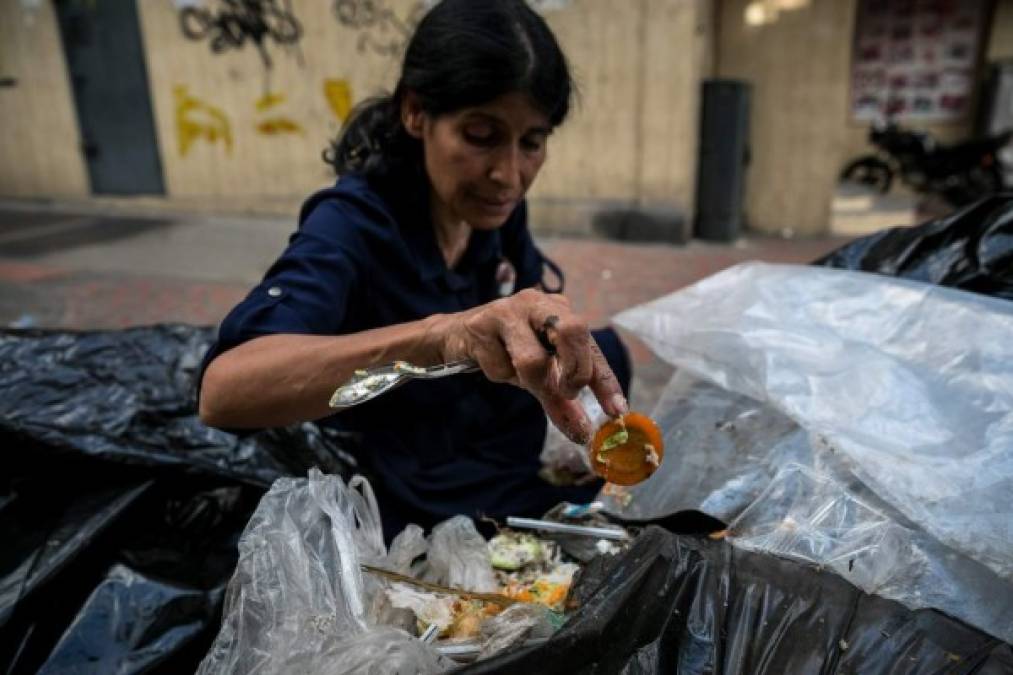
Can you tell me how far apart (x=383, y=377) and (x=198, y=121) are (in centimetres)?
697

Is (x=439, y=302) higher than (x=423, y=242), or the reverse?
(x=423, y=242)

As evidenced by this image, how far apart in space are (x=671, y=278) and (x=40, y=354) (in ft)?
13.0

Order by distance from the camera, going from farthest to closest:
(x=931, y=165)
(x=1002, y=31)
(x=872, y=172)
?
1. (x=872, y=172)
2. (x=1002, y=31)
3. (x=931, y=165)

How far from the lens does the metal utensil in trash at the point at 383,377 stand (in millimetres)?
1061

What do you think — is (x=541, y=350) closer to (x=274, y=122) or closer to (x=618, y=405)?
(x=618, y=405)

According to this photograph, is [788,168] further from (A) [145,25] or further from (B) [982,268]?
(A) [145,25]

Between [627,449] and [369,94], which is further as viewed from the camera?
[369,94]

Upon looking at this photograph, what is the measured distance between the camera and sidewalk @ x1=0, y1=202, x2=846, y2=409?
439 cm

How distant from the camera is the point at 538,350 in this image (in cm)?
92

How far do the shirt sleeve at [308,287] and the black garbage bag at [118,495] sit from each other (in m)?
0.47

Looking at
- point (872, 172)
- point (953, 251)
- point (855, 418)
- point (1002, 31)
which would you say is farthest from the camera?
point (872, 172)

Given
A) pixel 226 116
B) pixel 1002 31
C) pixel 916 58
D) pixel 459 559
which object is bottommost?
pixel 459 559

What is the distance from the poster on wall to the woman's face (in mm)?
10417

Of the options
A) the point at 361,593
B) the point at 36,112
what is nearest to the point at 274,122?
the point at 36,112
